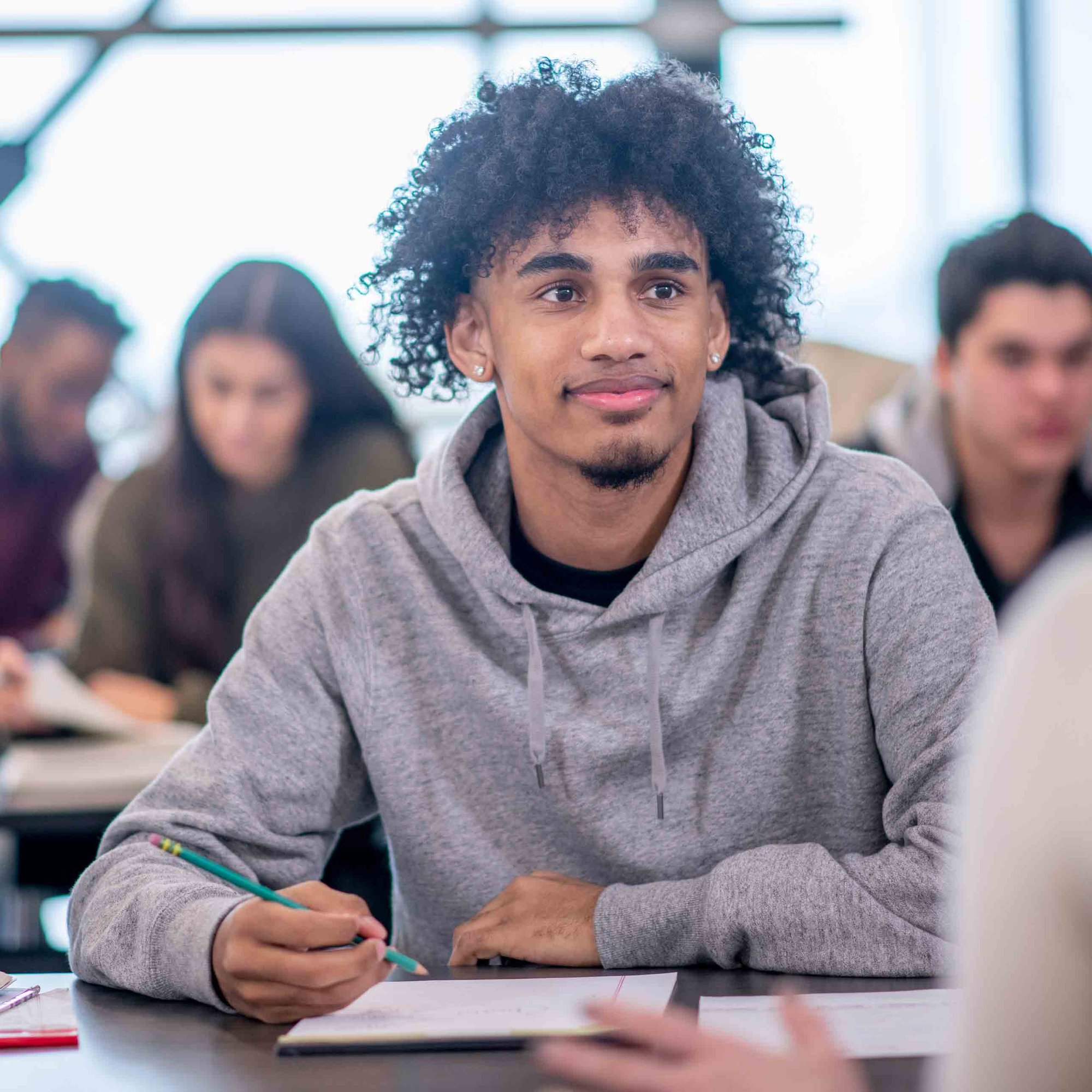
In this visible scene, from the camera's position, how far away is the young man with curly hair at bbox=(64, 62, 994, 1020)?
1.32 m

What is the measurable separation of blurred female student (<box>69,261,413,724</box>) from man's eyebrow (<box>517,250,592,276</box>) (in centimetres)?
134

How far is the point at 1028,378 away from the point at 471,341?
4.33 feet

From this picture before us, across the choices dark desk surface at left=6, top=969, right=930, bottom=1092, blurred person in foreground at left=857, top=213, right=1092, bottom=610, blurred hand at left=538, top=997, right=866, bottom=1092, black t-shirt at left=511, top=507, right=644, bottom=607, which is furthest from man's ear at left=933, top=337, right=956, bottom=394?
blurred hand at left=538, top=997, right=866, bottom=1092

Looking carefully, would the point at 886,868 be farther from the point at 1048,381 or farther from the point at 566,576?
the point at 1048,381

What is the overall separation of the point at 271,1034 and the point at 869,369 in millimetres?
2417

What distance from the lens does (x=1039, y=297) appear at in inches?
104

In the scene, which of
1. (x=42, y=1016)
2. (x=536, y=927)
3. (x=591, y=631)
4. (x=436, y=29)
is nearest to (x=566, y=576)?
(x=591, y=631)

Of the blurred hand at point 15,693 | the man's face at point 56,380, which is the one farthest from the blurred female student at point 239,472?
the man's face at point 56,380

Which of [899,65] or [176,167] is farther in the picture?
[899,65]

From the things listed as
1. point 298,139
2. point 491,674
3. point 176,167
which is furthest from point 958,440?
point 176,167

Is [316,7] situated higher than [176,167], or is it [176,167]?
[316,7]

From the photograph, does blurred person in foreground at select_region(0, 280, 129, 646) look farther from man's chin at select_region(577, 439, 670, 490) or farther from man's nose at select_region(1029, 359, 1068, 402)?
man's chin at select_region(577, 439, 670, 490)

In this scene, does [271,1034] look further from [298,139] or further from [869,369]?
[298,139]

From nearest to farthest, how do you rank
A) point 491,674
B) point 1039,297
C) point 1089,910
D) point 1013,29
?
point 1089,910, point 491,674, point 1039,297, point 1013,29
